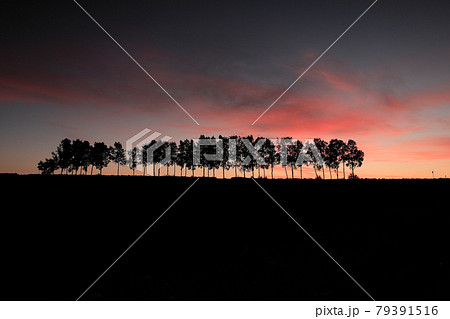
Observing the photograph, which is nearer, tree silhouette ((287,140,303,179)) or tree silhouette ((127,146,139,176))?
tree silhouette ((287,140,303,179))

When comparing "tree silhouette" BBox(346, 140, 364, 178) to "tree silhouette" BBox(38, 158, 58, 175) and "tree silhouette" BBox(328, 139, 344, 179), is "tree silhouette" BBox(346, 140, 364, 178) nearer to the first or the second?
"tree silhouette" BBox(328, 139, 344, 179)

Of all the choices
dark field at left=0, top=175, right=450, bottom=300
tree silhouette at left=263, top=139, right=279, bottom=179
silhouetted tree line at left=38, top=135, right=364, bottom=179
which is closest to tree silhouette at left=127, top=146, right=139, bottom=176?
silhouetted tree line at left=38, top=135, right=364, bottom=179

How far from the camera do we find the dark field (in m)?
8.88

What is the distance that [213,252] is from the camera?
11828 mm

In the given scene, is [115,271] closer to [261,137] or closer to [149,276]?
[149,276]

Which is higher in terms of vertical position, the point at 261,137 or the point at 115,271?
the point at 261,137

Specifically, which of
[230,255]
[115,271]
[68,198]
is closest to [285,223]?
[230,255]

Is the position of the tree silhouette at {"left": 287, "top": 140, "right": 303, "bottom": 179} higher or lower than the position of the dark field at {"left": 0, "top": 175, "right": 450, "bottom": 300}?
higher

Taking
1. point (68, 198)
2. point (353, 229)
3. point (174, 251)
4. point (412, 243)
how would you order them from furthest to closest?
1. point (68, 198)
2. point (353, 229)
3. point (412, 243)
4. point (174, 251)

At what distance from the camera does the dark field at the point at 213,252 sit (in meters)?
8.88

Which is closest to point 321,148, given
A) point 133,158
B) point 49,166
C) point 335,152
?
point 335,152

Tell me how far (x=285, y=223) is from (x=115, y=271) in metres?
9.94

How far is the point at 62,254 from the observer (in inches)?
431
